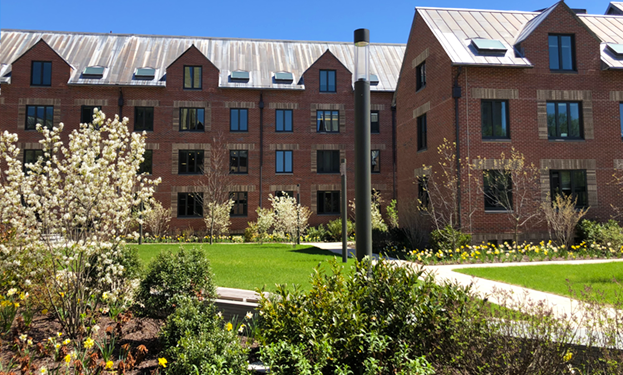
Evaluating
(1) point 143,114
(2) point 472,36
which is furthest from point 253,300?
(1) point 143,114

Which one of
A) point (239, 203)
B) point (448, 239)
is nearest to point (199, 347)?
point (448, 239)

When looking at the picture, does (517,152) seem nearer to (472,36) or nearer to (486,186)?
(486,186)

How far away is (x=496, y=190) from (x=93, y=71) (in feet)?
82.6

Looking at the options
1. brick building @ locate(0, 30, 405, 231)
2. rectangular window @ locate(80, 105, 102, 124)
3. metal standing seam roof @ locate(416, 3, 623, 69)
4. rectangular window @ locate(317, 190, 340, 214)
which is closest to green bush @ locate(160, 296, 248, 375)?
metal standing seam roof @ locate(416, 3, 623, 69)

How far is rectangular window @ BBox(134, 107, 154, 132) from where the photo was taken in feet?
90.9

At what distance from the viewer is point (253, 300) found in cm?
608

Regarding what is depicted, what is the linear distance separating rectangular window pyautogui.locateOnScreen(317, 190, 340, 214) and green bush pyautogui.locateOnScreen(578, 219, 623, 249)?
15026 millimetres

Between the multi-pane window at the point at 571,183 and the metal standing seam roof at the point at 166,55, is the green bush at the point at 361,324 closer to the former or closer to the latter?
the multi-pane window at the point at 571,183

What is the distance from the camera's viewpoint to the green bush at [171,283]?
579 cm

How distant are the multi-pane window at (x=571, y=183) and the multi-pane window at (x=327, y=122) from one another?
14.7 metres

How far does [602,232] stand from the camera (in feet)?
50.7

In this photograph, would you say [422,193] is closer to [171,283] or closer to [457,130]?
[457,130]

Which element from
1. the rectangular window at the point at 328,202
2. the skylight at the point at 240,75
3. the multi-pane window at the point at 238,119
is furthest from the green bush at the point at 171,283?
the skylight at the point at 240,75

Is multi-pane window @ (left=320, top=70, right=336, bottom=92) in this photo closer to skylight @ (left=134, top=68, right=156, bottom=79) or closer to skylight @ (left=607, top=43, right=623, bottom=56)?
skylight @ (left=134, top=68, right=156, bottom=79)
